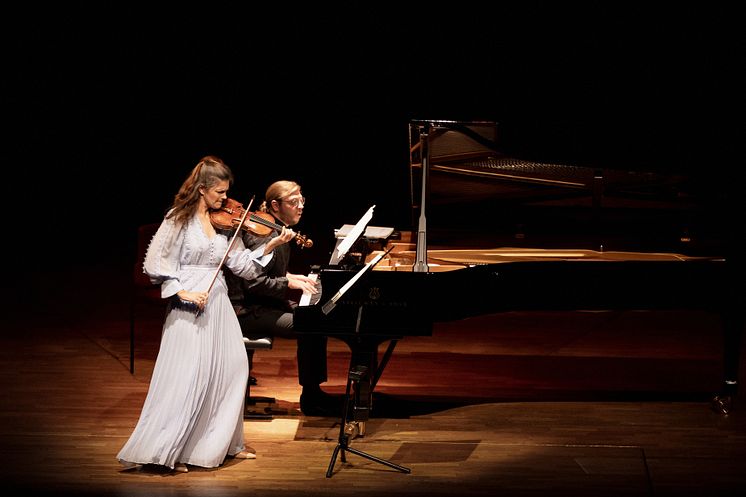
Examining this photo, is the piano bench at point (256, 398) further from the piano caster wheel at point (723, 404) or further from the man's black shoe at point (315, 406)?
the piano caster wheel at point (723, 404)

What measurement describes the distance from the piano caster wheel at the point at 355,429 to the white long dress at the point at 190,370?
52cm

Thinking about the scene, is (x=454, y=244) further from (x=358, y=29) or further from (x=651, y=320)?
(x=358, y=29)

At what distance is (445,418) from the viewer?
4.97m

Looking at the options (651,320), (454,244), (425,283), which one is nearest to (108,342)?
(454,244)

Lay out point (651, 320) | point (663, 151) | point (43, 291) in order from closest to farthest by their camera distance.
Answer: point (663, 151)
point (651, 320)
point (43, 291)

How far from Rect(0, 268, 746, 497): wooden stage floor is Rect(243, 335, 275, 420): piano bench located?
0.07 metres

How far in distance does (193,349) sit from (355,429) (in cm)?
101

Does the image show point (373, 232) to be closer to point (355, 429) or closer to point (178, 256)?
point (355, 429)

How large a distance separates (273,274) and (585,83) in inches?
157

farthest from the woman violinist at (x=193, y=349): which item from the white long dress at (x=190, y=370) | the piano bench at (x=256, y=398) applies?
the piano bench at (x=256, y=398)

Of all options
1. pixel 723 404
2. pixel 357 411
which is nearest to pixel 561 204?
pixel 723 404

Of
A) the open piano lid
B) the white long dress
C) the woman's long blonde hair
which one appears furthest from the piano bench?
the open piano lid

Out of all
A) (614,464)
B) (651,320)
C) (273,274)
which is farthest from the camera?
(651,320)

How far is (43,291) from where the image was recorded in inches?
304
